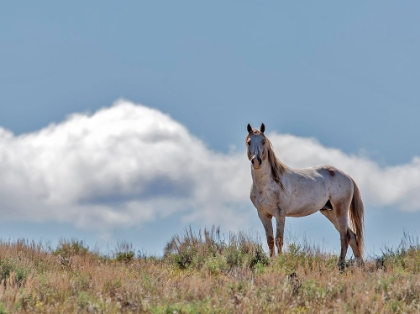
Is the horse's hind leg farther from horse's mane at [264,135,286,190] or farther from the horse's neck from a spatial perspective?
the horse's neck

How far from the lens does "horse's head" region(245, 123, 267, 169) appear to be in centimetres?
1468

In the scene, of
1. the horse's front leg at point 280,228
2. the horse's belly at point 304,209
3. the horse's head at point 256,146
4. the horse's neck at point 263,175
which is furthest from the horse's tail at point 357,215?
the horse's head at point 256,146

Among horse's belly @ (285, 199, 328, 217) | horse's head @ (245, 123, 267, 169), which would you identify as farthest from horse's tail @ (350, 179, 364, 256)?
horse's head @ (245, 123, 267, 169)

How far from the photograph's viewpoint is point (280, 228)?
15.0 metres

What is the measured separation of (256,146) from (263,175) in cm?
80

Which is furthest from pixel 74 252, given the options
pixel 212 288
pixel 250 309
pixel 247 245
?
pixel 250 309

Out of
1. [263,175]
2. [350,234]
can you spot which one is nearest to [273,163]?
[263,175]

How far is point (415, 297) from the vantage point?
33.6 feet

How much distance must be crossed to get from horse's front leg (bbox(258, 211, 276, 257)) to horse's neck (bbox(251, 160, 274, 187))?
2.36 feet

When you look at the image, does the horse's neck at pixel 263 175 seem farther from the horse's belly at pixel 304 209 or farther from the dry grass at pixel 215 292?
the dry grass at pixel 215 292

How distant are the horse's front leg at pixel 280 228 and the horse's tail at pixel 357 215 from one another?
3.10 meters

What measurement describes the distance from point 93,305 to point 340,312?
10.8 feet

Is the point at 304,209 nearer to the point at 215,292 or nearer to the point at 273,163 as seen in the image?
the point at 273,163

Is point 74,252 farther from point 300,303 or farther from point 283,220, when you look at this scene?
point 300,303
